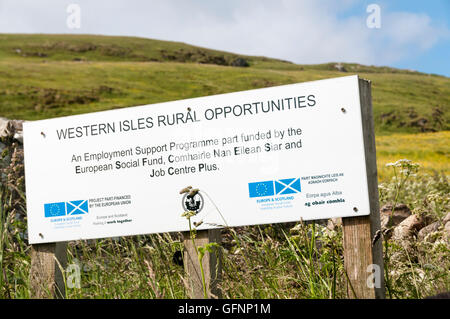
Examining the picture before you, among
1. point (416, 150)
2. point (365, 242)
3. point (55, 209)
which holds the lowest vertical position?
point (365, 242)

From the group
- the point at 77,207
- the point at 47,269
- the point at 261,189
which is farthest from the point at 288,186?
the point at 47,269

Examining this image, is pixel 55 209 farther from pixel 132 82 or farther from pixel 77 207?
pixel 132 82

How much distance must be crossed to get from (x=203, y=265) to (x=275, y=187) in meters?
0.78

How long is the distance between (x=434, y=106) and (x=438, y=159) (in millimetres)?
36018

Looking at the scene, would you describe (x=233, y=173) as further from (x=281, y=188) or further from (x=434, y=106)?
(x=434, y=106)

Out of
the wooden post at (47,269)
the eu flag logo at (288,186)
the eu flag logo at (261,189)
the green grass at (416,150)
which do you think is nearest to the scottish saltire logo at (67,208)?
the wooden post at (47,269)

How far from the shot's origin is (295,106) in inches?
145

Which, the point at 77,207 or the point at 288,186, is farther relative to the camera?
the point at 77,207

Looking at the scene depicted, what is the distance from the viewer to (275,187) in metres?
3.69

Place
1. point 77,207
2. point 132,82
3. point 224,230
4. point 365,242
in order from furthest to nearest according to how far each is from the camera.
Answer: point 132,82 < point 224,230 < point 77,207 < point 365,242

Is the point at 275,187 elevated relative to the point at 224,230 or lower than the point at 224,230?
elevated

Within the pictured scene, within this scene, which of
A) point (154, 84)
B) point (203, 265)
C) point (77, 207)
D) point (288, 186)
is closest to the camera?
point (288, 186)

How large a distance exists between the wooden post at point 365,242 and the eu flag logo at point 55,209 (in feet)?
7.49
